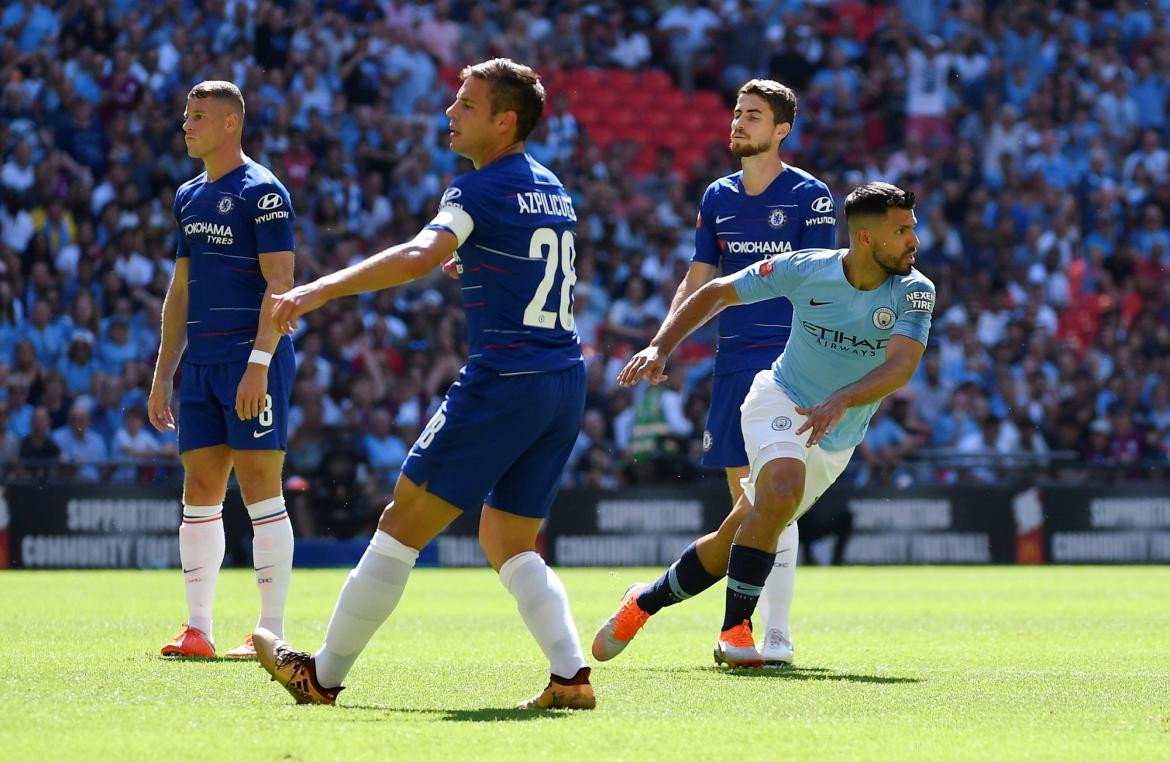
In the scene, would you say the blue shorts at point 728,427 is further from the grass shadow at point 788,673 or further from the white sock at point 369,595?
the white sock at point 369,595

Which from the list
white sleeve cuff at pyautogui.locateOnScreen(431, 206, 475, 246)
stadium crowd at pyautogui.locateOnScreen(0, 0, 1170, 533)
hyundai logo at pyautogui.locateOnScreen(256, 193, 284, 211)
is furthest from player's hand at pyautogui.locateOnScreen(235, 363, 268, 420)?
stadium crowd at pyautogui.locateOnScreen(0, 0, 1170, 533)

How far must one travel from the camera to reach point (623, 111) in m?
25.8

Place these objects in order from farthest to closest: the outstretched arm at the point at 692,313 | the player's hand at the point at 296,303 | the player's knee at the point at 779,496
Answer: the player's knee at the point at 779,496
the outstretched arm at the point at 692,313
the player's hand at the point at 296,303

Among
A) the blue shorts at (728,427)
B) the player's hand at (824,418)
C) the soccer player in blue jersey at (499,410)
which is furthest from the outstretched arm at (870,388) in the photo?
the blue shorts at (728,427)

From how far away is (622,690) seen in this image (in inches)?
272

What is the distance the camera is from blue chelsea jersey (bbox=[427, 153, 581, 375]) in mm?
6000

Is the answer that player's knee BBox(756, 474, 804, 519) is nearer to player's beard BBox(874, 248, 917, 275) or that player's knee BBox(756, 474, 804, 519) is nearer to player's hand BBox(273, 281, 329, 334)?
player's beard BBox(874, 248, 917, 275)

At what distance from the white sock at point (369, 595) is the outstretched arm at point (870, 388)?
5.88ft

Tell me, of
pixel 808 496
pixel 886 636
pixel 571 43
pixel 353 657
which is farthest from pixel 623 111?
pixel 353 657

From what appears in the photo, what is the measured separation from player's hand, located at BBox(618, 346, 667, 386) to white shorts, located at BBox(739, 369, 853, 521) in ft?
2.49

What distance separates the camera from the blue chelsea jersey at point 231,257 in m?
8.11

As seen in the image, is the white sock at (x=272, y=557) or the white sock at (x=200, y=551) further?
the white sock at (x=200, y=551)

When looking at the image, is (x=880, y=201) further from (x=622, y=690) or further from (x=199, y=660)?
(x=199, y=660)

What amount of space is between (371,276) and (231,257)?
2.83 metres
